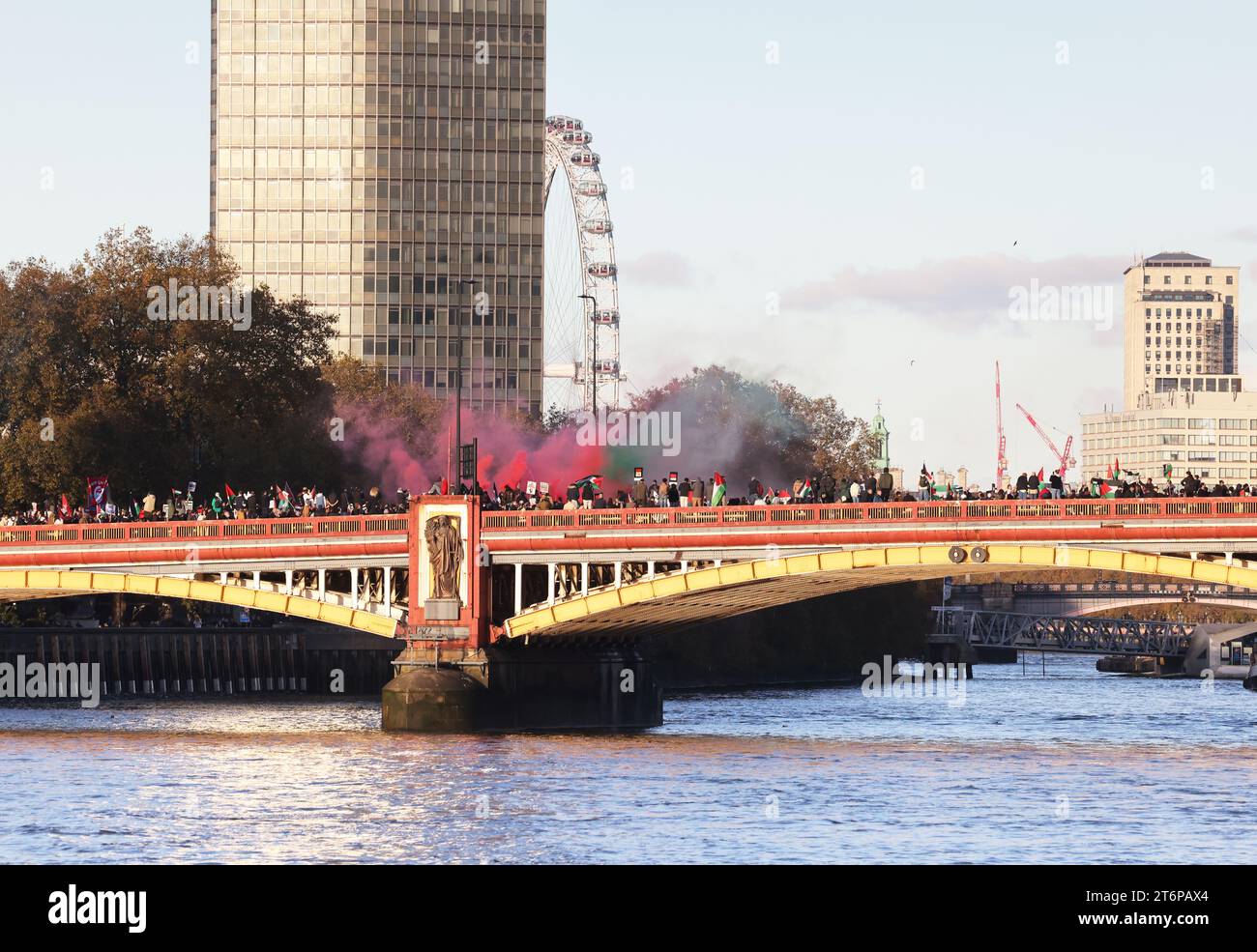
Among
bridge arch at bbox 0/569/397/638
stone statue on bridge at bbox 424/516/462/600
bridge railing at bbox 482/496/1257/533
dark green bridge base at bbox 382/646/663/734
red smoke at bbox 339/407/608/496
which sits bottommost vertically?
dark green bridge base at bbox 382/646/663/734

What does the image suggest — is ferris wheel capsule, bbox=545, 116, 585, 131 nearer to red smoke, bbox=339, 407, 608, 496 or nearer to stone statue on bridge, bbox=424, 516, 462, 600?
red smoke, bbox=339, 407, 608, 496

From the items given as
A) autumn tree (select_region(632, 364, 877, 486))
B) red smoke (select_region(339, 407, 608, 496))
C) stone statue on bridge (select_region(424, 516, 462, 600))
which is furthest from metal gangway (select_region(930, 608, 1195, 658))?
stone statue on bridge (select_region(424, 516, 462, 600))

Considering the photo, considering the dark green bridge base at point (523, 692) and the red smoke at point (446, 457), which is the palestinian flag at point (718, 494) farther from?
the red smoke at point (446, 457)

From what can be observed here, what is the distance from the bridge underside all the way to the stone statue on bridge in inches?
92.7

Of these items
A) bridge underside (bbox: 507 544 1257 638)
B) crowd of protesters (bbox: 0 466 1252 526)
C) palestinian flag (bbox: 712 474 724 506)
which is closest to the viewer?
bridge underside (bbox: 507 544 1257 638)

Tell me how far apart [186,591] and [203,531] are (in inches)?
89.0

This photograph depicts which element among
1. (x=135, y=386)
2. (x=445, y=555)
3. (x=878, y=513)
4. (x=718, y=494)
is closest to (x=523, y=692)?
(x=445, y=555)

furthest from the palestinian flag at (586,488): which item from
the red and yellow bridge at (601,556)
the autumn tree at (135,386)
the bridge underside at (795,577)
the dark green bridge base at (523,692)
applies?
the autumn tree at (135,386)

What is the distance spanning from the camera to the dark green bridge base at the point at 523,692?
80812 mm

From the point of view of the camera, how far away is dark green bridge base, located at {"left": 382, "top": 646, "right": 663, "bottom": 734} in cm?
8081
